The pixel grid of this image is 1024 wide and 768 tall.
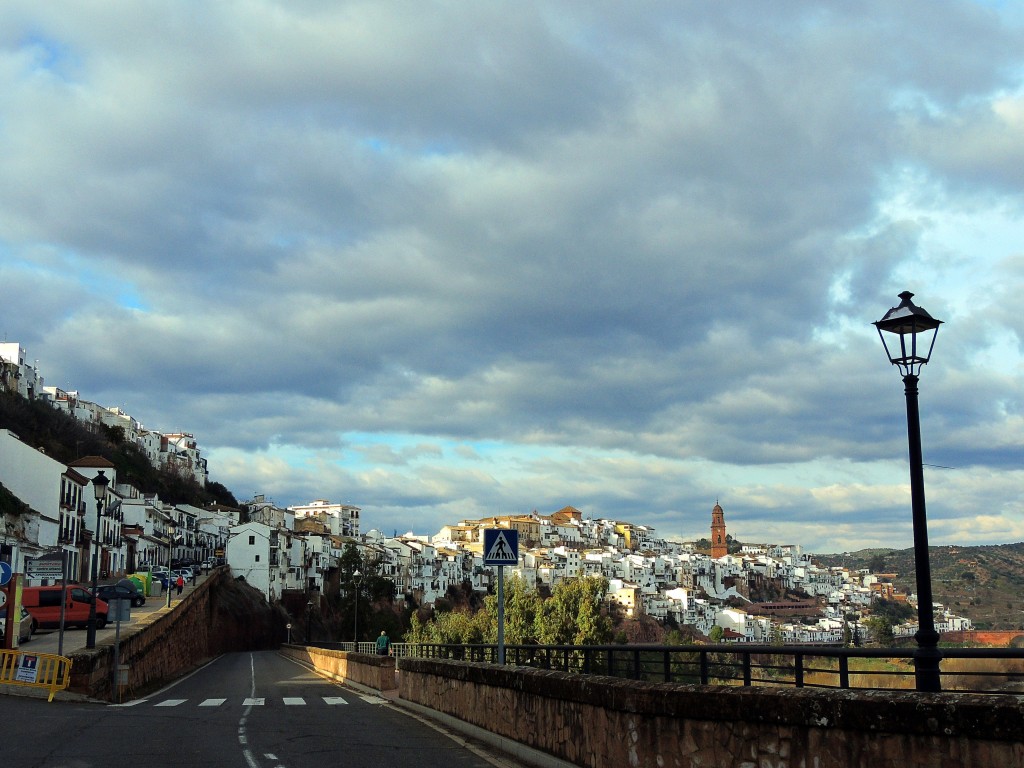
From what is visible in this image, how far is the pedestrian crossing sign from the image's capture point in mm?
16703

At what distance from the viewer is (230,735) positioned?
1730cm

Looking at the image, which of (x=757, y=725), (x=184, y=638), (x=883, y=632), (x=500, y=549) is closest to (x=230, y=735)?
(x=500, y=549)

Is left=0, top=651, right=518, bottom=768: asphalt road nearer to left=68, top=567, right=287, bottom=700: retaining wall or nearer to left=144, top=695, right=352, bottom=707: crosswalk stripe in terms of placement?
left=144, top=695, right=352, bottom=707: crosswalk stripe

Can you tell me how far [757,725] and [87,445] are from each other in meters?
136

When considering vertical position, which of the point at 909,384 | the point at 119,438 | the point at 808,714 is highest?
the point at 119,438

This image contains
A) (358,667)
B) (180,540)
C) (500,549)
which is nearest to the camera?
(500,549)

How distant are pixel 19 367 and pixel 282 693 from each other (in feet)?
415

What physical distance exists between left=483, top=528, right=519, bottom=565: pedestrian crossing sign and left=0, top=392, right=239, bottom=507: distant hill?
8855 centimetres

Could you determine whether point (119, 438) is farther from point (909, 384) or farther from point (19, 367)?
point (909, 384)

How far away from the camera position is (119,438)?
153875 mm

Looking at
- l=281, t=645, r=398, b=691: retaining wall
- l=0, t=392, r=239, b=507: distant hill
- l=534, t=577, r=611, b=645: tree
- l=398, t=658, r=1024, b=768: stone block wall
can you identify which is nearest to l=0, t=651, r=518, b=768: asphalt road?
l=398, t=658, r=1024, b=768: stone block wall

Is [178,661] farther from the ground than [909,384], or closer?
closer

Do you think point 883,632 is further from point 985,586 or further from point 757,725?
point 985,586

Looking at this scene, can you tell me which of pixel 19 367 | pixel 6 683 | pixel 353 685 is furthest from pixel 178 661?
pixel 19 367
